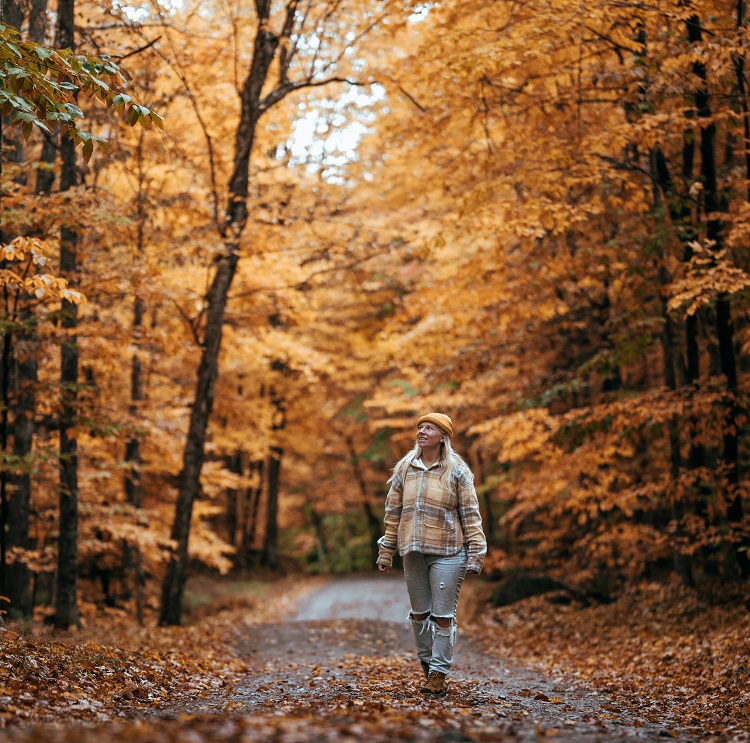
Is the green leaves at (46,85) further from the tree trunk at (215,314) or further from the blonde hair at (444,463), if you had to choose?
the tree trunk at (215,314)

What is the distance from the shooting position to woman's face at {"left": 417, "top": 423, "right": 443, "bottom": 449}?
6094 mm

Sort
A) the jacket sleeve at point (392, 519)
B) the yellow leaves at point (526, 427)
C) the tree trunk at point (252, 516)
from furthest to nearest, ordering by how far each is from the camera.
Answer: the tree trunk at point (252, 516), the yellow leaves at point (526, 427), the jacket sleeve at point (392, 519)

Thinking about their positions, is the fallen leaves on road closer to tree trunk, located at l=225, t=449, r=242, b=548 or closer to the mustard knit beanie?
the mustard knit beanie

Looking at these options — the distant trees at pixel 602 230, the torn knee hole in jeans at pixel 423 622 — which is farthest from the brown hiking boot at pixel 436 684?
the distant trees at pixel 602 230

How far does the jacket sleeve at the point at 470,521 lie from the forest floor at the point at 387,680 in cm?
106

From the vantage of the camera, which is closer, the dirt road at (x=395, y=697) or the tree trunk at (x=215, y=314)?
the dirt road at (x=395, y=697)

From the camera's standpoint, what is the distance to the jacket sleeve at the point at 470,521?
593cm

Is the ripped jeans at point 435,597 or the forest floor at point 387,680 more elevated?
the ripped jeans at point 435,597

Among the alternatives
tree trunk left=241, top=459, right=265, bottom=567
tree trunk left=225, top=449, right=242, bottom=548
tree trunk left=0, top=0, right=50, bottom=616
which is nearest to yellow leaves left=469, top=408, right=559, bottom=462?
tree trunk left=0, top=0, right=50, bottom=616

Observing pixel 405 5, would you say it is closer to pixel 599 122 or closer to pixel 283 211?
pixel 599 122

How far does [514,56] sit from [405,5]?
193 cm

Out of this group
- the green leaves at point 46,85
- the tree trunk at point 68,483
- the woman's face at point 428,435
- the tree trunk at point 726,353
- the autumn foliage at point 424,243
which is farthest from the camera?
the tree trunk at point 68,483

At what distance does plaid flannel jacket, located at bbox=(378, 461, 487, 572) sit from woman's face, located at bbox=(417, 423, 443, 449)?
18cm

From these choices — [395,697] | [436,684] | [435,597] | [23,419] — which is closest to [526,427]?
[435,597]
